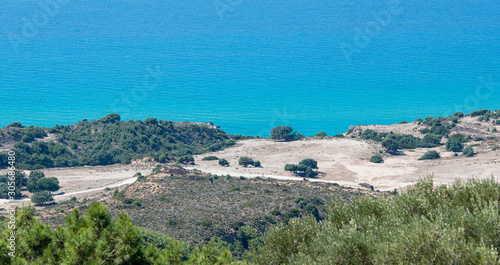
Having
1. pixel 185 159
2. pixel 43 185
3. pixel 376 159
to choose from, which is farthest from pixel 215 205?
pixel 376 159

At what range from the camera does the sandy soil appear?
56469mm

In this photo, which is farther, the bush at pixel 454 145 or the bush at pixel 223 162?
the bush at pixel 454 145

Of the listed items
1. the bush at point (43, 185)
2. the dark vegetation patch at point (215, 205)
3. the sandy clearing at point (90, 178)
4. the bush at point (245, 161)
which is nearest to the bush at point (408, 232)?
the dark vegetation patch at point (215, 205)

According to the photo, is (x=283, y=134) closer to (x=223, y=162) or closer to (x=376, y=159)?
(x=223, y=162)

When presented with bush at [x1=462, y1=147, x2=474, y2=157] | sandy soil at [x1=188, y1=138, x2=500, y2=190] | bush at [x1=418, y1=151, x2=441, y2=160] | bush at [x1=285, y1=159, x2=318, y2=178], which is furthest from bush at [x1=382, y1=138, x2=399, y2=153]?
bush at [x1=285, y1=159, x2=318, y2=178]

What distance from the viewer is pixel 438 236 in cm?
1028

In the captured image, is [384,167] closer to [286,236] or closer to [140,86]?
[286,236]

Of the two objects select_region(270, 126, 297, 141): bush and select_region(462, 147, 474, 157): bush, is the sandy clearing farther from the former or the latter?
select_region(462, 147, 474, 157): bush

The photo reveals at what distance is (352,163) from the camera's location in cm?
6594

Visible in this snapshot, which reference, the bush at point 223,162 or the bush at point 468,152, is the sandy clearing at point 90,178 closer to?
the bush at point 223,162

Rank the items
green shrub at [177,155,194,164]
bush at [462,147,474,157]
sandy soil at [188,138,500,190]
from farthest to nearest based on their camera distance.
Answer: green shrub at [177,155,194,164] < bush at [462,147,474,157] < sandy soil at [188,138,500,190]

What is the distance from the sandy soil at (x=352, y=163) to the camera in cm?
5647

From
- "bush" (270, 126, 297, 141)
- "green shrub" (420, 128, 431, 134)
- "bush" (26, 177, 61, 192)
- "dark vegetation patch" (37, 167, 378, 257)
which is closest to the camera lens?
"dark vegetation patch" (37, 167, 378, 257)

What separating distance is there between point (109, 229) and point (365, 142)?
71.9m
